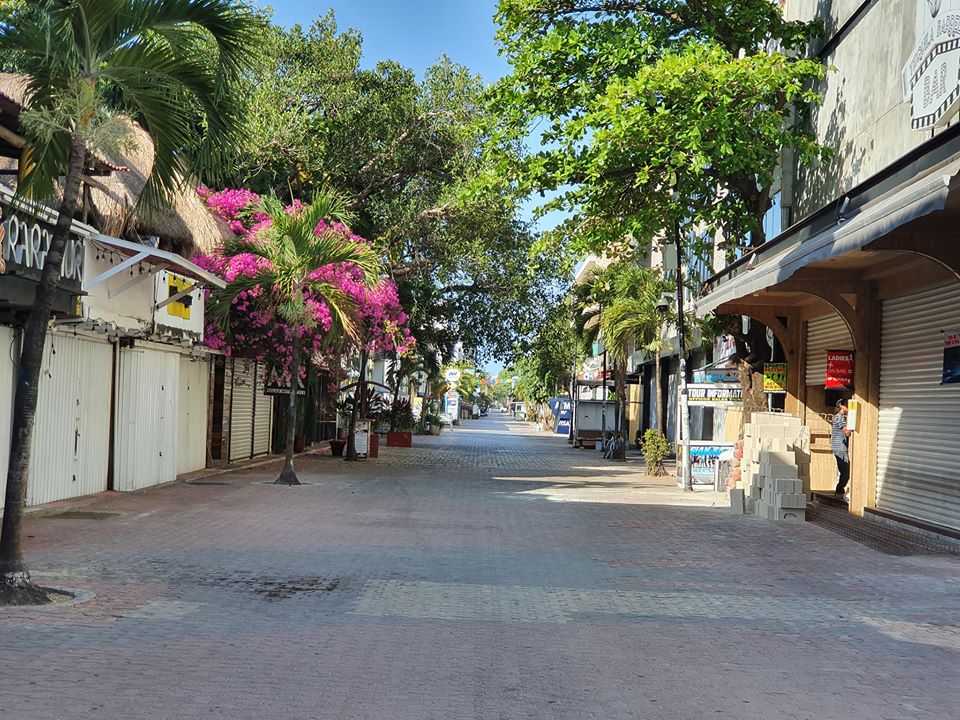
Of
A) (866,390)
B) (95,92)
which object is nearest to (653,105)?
(866,390)

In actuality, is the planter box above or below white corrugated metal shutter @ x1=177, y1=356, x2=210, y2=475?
below

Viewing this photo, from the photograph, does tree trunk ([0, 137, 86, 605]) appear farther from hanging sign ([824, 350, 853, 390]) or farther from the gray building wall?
hanging sign ([824, 350, 853, 390])

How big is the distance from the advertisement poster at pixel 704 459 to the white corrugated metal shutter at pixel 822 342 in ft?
11.6

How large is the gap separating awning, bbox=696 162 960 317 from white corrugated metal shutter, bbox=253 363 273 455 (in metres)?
17.0

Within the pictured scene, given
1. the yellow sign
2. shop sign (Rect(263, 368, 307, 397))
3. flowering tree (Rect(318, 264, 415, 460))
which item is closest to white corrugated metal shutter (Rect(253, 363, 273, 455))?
shop sign (Rect(263, 368, 307, 397))

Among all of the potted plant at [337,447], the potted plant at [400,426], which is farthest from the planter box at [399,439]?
the potted plant at [337,447]

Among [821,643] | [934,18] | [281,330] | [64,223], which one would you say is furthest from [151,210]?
Answer: [281,330]

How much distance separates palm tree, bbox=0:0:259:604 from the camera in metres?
8.83

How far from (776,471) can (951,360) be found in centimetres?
388

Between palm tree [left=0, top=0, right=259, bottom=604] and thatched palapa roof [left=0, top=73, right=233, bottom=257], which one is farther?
thatched palapa roof [left=0, top=73, right=233, bottom=257]

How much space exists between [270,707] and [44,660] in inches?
68.9

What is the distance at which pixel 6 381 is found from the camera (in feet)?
48.2

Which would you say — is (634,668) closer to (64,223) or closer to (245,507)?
(64,223)

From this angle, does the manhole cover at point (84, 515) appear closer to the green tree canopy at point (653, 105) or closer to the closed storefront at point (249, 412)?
the green tree canopy at point (653, 105)
